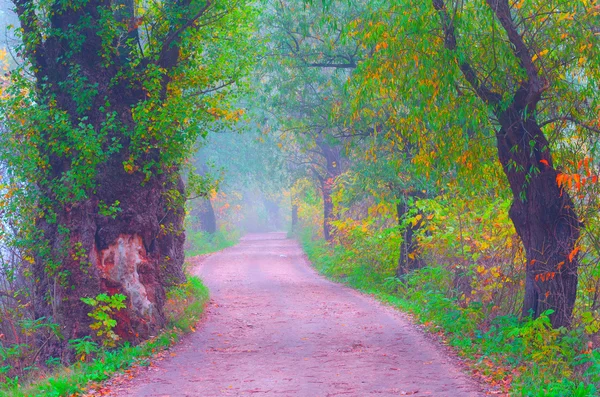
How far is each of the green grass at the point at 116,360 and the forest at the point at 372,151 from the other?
0.15 ft

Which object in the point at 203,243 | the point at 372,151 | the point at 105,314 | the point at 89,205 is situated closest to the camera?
the point at 105,314

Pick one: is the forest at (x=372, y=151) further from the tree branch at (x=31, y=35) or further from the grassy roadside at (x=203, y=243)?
the grassy roadside at (x=203, y=243)

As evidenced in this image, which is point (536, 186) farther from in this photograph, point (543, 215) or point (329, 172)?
point (329, 172)

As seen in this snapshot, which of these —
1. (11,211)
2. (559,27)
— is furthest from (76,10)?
(559,27)

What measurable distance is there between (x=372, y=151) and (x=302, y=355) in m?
4.69

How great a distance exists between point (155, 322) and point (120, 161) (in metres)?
3.00

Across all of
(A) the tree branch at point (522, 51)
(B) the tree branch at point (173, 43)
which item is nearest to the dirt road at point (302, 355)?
(A) the tree branch at point (522, 51)

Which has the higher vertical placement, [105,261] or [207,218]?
[207,218]

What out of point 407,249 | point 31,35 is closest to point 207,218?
point 407,249

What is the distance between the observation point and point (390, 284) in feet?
58.5

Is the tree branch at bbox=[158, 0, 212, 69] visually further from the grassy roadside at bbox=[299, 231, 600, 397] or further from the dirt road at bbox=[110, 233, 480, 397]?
the grassy roadside at bbox=[299, 231, 600, 397]

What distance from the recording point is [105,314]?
10109 mm

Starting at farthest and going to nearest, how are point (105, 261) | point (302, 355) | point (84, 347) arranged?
point (105, 261), point (302, 355), point (84, 347)

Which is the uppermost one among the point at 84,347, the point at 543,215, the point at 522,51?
the point at 522,51
